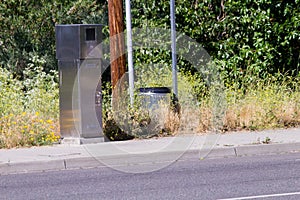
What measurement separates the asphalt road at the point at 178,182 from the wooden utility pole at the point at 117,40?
321cm

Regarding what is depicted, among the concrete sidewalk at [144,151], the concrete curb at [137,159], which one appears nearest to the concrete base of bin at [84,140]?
the concrete sidewalk at [144,151]

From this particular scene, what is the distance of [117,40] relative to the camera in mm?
13211

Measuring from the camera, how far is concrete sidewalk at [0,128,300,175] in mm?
10445

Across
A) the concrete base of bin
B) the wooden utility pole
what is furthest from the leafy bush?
the wooden utility pole

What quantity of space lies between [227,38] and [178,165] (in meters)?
8.66

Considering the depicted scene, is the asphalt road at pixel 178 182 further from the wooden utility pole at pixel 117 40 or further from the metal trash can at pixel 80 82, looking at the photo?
the wooden utility pole at pixel 117 40

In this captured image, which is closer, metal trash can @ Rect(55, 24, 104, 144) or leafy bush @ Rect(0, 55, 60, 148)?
metal trash can @ Rect(55, 24, 104, 144)

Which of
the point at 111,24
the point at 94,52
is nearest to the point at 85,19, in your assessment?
the point at 111,24

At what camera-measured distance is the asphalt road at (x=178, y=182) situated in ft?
27.3

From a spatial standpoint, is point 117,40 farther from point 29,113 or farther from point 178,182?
point 178,182

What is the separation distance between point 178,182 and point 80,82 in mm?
3403

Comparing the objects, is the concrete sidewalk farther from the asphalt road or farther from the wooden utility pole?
the wooden utility pole

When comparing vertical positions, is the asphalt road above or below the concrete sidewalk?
below

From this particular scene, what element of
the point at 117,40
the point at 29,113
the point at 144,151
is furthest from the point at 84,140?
the point at 117,40
